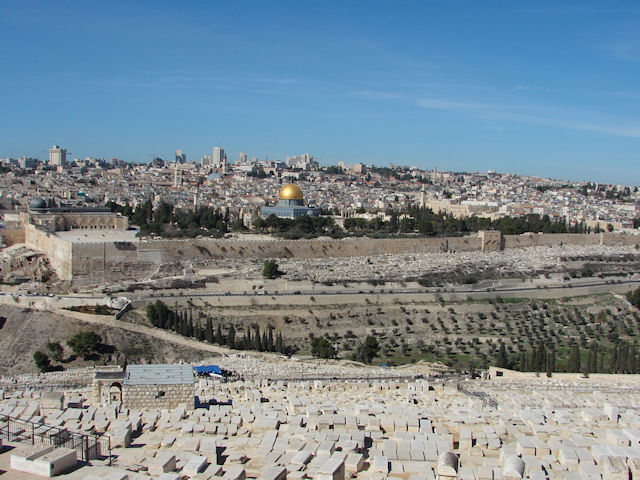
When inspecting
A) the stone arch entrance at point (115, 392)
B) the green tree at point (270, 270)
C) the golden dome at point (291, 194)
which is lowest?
the green tree at point (270, 270)

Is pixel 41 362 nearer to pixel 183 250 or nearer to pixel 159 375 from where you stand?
pixel 159 375

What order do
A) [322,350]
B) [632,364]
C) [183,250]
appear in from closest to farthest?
[632,364], [322,350], [183,250]

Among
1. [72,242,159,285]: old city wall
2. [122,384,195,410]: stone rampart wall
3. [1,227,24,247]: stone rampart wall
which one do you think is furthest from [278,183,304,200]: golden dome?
[122,384,195,410]: stone rampart wall

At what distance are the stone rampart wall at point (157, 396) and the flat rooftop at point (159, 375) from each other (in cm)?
7

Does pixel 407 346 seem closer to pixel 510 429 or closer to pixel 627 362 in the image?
pixel 627 362

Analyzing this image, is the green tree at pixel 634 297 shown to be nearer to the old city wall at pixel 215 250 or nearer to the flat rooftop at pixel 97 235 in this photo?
the old city wall at pixel 215 250

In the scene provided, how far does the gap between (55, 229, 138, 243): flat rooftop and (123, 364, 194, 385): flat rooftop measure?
18.1 metres

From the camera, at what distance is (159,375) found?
1045cm

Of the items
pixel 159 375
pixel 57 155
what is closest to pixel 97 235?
pixel 159 375

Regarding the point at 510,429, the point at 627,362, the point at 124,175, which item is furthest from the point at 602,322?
the point at 124,175

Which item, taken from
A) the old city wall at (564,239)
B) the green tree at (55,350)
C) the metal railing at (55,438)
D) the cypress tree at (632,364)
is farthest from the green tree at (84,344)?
the old city wall at (564,239)

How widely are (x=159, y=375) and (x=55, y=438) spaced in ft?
9.62

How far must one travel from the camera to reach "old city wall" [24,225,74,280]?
27.1 m

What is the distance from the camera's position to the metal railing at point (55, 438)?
738 cm
